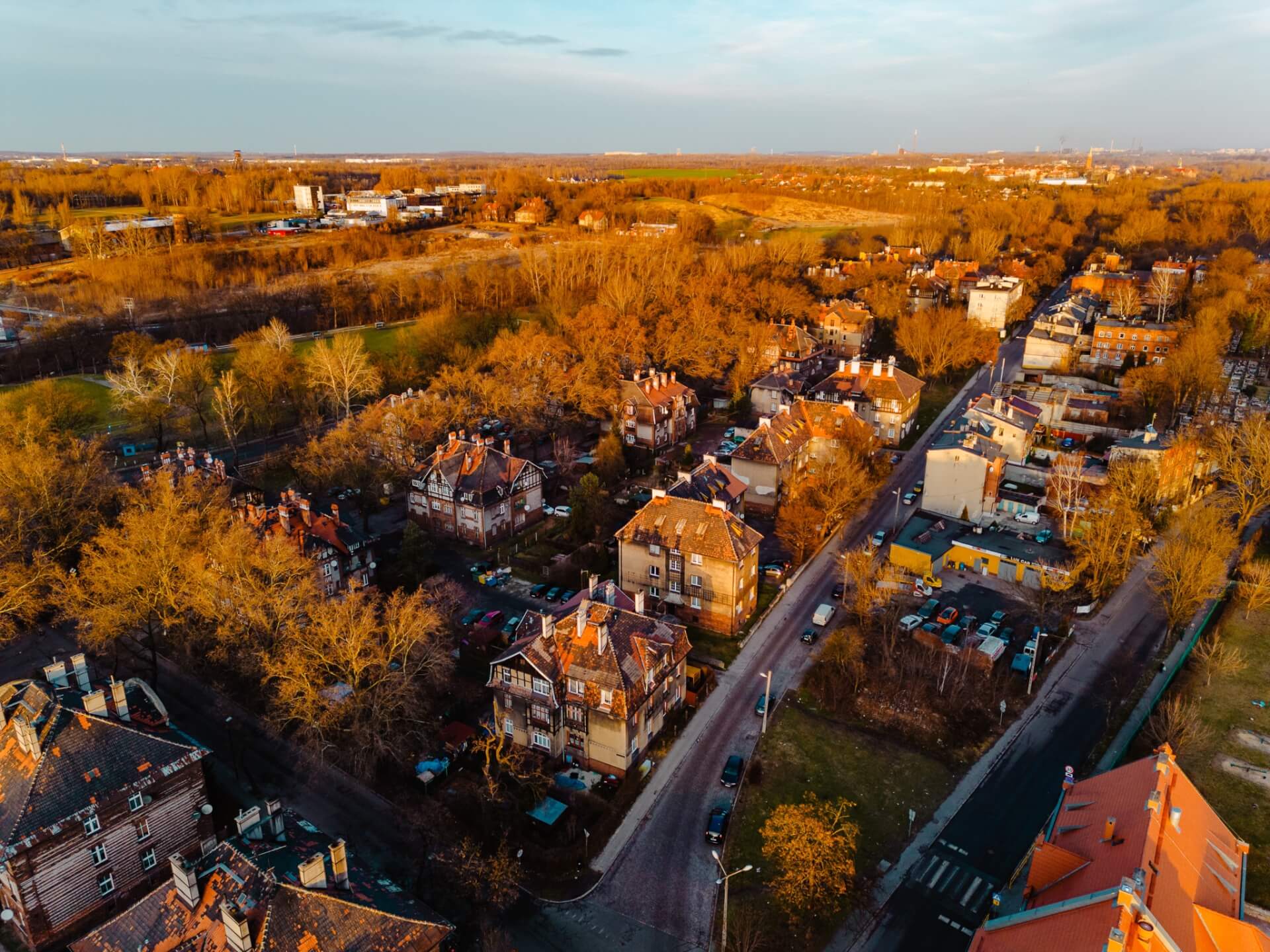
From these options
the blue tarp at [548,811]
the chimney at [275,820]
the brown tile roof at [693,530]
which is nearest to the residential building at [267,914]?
the chimney at [275,820]

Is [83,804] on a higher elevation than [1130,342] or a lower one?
lower

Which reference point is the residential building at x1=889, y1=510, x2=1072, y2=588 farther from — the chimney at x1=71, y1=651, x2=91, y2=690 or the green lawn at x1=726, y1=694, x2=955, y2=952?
the chimney at x1=71, y1=651, x2=91, y2=690

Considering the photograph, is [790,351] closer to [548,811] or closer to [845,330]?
[845,330]

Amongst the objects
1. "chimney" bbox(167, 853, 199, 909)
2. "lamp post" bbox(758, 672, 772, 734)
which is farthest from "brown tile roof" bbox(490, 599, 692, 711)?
"chimney" bbox(167, 853, 199, 909)

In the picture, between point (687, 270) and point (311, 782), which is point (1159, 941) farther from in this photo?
point (687, 270)

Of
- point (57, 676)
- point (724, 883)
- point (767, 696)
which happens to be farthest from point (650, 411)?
point (57, 676)

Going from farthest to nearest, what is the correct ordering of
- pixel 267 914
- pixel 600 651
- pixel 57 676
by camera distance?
1. pixel 600 651
2. pixel 57 676
3. pixel 267 914

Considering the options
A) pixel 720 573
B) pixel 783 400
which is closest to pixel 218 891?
pixel 720 573
